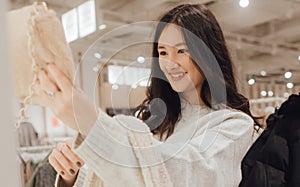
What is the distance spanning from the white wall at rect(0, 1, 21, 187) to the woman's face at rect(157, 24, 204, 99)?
28 centimetres

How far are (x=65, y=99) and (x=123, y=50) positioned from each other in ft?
0.50

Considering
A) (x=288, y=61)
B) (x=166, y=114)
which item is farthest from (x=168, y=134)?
(x=288, y=61)

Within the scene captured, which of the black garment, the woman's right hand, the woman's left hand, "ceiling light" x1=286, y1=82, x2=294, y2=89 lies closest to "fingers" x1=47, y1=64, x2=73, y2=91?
the woman's left hand

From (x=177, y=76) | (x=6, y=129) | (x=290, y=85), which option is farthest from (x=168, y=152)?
(x=290, y=85)

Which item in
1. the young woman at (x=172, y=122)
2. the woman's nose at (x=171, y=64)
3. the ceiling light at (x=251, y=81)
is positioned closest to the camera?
the young woman at (x=172, y=122)

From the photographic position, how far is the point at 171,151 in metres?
0.60

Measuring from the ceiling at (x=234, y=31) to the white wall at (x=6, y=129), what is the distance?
13cm

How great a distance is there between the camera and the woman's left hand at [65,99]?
50 cm

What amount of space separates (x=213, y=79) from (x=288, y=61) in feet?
0.87

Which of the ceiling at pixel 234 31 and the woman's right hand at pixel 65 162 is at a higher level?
the ceiling at pixel 234 31

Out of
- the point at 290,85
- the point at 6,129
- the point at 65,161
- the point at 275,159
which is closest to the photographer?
the point at 6,129

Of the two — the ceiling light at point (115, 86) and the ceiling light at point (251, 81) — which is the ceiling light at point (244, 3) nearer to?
the ceiling light at point (251, 81)

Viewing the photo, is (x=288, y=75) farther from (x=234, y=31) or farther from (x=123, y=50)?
(x=123, y=50)

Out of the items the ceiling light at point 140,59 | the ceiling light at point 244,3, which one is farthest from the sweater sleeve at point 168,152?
the ceiling light at point 244,3
